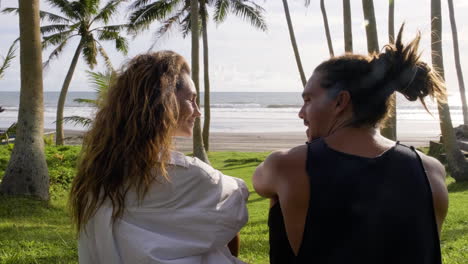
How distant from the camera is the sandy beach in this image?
24072 mm

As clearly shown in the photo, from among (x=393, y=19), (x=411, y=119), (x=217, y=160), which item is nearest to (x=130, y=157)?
(x=393, y=19)

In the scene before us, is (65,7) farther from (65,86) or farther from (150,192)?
(150,192)

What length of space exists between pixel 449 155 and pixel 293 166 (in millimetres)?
10856

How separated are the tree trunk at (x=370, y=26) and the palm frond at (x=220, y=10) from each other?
13.6m

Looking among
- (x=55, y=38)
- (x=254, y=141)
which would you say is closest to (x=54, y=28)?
(x=55, y=38)

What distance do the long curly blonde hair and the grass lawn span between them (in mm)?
3550

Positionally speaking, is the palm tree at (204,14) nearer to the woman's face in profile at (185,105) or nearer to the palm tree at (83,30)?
the palm tree at (83,30)

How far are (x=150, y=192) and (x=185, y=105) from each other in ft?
1.17

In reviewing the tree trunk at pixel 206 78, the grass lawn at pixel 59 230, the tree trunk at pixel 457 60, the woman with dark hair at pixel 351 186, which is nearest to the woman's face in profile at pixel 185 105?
the woman with dark hair at pixel 351 186

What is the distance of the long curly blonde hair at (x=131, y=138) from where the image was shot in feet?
5.52

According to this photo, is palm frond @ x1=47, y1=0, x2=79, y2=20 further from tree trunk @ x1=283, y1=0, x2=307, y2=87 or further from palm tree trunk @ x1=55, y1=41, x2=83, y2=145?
tree trunk @ x1=283, y1=0, x2=307, y2=87

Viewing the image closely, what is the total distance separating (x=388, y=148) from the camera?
163cm

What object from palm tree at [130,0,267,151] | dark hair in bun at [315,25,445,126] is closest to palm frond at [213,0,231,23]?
palm tree at [130,0,267,151]

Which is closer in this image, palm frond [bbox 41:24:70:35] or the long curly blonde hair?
the long curly blonde hair
